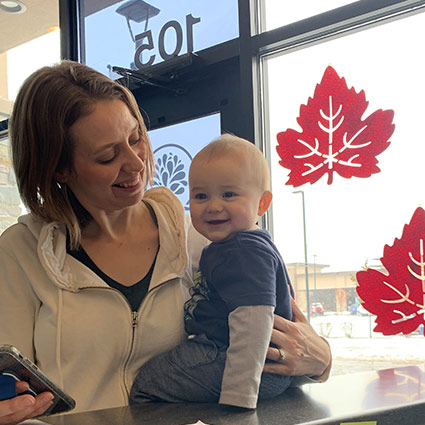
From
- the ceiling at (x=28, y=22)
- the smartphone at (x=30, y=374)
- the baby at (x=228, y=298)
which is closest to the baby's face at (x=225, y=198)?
the baby at (x=228, y=298)

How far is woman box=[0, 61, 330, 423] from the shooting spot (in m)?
1.24

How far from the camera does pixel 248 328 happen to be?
1058mm

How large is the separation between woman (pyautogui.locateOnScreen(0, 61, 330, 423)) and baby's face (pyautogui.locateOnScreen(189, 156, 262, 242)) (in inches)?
5.1

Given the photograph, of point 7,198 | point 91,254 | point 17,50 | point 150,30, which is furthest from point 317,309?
point 17,50

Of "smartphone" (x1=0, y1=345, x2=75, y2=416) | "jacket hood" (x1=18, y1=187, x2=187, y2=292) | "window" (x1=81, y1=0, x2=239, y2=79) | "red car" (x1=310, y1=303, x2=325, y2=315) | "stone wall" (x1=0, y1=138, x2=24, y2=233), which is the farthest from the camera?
"stone wall" (x1=0, y1=138, x2=24, y2=233)

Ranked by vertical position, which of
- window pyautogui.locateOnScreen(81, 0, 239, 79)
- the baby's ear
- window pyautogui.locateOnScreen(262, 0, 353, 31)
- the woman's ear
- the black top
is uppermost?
window pyautogui.locateOnScreen(81, 0, 239, 79)

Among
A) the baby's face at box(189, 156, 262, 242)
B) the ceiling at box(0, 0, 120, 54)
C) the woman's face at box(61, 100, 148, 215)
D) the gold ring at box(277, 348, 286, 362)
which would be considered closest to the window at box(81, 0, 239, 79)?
the ceiling at box(0, 0, 120, 54)

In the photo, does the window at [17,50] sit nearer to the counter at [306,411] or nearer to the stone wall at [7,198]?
the stone wall at [7,198]

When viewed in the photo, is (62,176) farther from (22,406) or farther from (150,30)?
(150,30)

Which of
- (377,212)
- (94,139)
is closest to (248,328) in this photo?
(94,139)

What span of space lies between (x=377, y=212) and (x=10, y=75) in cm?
298

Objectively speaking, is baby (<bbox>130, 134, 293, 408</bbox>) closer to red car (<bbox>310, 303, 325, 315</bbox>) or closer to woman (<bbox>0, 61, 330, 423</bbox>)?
woman (<bbox>0, 61, 330, 423</bbox>)

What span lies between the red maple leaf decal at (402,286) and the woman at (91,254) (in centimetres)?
65

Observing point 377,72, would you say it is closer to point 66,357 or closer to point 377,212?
point 377,212
